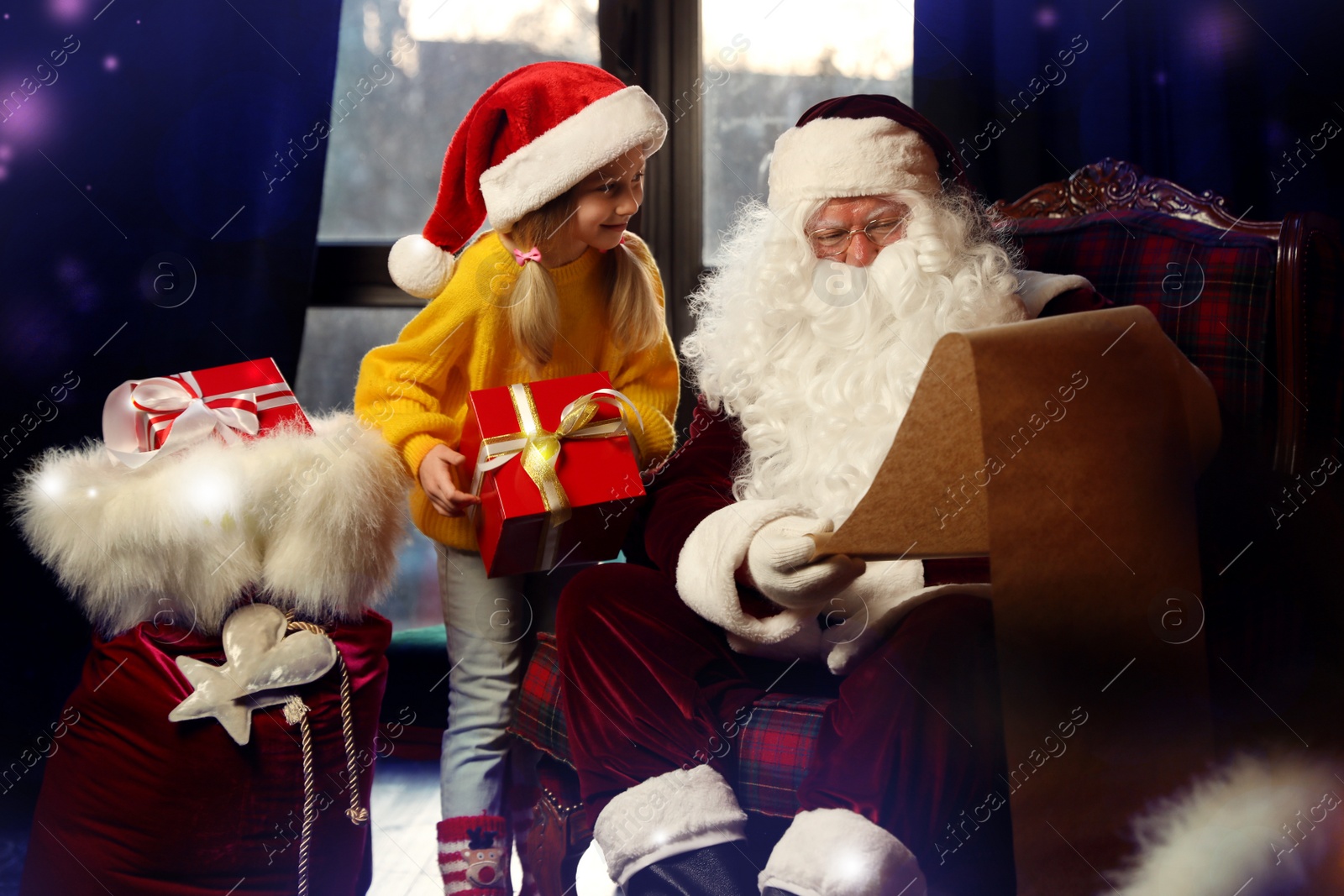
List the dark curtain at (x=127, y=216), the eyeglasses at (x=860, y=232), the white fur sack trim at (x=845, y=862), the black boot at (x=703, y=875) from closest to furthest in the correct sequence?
the white fur sack trim at (x=845, y=862), the black boot at (x=703, y=875), the eyeglasses at (x=860, y=232), the dark curtain at (x=127, y=216)

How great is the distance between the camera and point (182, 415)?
1.35m

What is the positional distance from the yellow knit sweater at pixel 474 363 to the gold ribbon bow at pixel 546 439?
0.43 ft

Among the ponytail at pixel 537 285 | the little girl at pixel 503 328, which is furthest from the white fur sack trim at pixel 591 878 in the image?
the ponytail at pixel 537 285

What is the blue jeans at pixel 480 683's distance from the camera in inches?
60.1

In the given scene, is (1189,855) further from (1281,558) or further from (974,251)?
(974,251)

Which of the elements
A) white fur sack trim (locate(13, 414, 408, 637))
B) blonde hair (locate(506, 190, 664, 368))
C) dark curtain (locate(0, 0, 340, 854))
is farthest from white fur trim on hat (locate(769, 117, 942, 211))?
dark curtain (locate(0, 0, 340, 854))

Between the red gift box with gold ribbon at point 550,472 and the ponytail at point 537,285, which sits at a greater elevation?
the ponytail at point 537,285

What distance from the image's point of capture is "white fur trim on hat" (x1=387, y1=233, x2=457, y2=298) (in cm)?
151

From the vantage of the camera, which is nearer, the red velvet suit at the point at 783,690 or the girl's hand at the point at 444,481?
the red velvet suit at the point at 783,690

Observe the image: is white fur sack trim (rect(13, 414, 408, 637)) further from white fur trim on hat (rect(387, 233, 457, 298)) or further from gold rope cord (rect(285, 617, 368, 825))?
white fur trim on hat (rect(387, 233, 457, 298))

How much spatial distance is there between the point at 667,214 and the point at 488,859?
4.72ft

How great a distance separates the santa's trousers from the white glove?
98 mm

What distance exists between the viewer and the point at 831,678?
1.35 m

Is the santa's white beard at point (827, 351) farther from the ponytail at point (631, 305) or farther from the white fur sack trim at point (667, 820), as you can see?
the white fur sack trim at point (667, 820)
